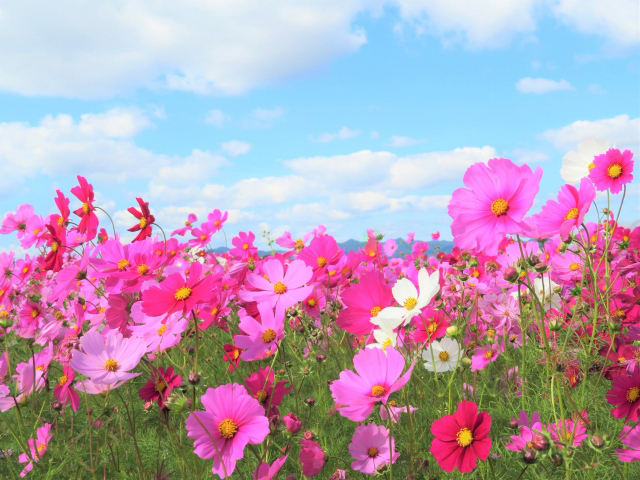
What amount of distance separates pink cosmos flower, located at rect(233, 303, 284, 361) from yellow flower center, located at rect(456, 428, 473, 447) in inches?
18.9

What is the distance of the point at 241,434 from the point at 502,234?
25.9 inches

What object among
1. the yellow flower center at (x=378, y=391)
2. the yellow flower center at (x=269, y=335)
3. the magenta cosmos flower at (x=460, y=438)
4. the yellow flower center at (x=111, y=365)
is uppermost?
the yellow flower center at (x=111, y=365)

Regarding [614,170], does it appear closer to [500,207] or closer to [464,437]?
[500,207]

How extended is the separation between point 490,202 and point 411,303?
1.02ft

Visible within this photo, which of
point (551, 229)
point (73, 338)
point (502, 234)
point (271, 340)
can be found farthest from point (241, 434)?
point (73, 338)

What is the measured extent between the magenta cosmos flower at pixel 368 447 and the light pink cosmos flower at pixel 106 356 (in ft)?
2.08

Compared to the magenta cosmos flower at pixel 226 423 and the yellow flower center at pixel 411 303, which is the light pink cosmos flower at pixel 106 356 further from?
the yellow flower center at pixel 411 303

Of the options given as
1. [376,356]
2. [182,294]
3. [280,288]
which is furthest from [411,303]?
[182,294]

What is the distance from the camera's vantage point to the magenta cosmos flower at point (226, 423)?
36.4 inches

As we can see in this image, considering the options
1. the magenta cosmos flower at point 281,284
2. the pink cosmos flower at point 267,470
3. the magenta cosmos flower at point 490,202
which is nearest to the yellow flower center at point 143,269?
the magenta cosmos flower at point 281,284

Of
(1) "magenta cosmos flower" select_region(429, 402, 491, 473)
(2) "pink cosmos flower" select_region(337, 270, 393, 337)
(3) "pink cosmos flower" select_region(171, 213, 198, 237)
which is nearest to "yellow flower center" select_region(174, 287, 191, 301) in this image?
(2) "pink cosmos flower" select_region(337, 270, 393, 337)

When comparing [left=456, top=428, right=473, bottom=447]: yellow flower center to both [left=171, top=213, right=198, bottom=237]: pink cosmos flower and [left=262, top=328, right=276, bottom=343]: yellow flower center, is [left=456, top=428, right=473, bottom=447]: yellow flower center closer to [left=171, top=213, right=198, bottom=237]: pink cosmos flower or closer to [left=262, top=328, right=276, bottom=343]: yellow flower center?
[left=262, top=328, right=276, bottom=343]: yellow flower center

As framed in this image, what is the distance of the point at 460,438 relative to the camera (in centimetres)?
96

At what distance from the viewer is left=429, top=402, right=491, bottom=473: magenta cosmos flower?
94 cm
